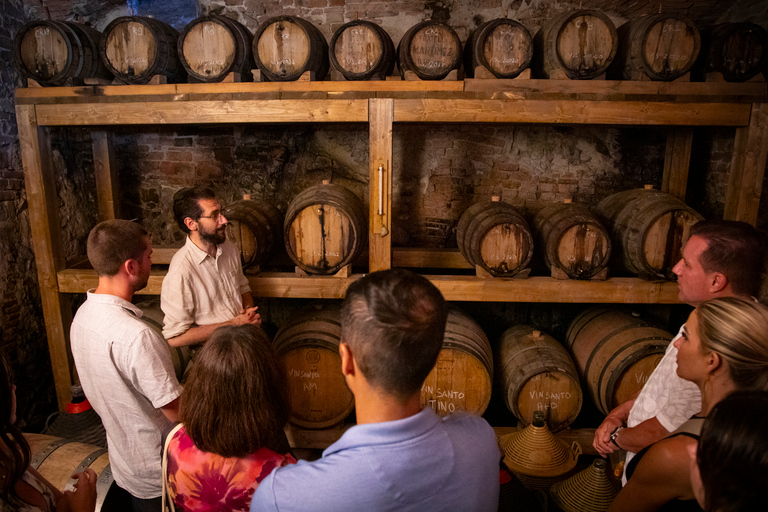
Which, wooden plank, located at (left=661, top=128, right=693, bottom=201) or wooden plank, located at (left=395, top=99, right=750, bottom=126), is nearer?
wooden plank, located at (left=395, top=99, right=750, bottom=126)

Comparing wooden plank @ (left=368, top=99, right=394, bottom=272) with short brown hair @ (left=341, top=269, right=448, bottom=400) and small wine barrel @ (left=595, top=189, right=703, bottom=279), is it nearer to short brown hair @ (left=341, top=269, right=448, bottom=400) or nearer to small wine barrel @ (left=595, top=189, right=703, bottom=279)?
small wine barrel @ (left=595, top=189, right=703, bottom=279)

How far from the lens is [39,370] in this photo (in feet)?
13.7

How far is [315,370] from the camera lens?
10.9 feet

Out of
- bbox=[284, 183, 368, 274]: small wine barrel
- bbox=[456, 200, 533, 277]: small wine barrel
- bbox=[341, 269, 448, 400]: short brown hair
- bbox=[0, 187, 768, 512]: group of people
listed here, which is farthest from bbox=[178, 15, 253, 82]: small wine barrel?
bbox=[341, 269, 448, 400]: short brown hair

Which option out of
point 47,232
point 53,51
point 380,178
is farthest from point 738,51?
point 47,232

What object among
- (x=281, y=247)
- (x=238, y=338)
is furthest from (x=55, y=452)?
(x=281, y=247)

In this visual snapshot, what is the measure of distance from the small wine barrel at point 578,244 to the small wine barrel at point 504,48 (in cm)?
112

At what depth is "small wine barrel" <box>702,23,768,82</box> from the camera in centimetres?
307

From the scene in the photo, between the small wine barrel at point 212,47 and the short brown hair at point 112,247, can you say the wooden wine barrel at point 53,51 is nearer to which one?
the small wine barrel at point 212,47

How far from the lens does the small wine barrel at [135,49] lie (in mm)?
3223

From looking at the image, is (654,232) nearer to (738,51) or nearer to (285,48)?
(738,51)

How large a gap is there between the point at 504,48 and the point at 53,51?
10.8 feet

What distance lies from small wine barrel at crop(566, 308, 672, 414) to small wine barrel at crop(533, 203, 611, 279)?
511 mm

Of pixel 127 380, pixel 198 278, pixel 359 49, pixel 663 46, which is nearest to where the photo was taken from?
pixel 127 380
